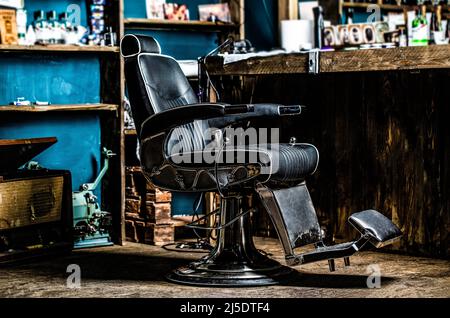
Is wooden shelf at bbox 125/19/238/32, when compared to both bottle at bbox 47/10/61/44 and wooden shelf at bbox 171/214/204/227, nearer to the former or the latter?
bottle at bbox 47/10/61/44

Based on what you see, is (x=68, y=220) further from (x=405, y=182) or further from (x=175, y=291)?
(x=405, y=182)

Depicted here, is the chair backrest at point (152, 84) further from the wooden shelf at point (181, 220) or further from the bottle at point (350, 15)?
the bottle at point (350, 15)

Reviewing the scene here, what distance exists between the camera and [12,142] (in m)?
4.65

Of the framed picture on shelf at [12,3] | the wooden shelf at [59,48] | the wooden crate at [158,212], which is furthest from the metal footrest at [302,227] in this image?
the framed picture on shelf at [12,3]

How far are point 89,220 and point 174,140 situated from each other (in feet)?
4.57

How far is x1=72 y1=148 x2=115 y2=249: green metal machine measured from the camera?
515cm

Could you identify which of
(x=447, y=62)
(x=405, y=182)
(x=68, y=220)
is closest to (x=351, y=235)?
(x=405, y=182)

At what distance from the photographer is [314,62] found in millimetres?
4703

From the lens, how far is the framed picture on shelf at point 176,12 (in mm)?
5711

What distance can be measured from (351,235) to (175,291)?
155 cm

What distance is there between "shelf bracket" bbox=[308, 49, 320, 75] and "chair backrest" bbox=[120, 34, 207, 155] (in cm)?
80

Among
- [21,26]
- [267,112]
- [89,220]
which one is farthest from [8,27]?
[267,112]

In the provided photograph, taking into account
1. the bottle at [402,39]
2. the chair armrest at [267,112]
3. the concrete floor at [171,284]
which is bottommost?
the concrete floor at [171,284]

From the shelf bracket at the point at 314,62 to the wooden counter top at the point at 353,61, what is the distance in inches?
1.0
